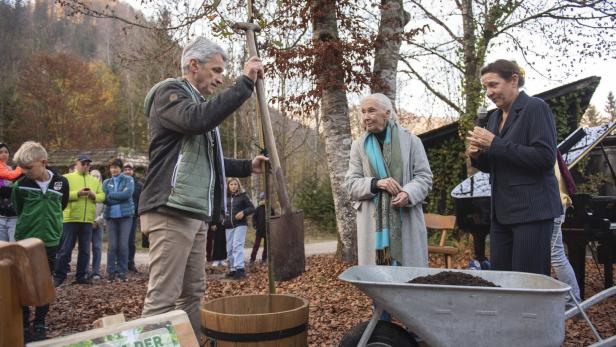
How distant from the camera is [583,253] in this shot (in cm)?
562

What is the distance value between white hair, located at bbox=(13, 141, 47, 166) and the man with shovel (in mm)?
2694

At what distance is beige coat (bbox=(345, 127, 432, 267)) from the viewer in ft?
12.2

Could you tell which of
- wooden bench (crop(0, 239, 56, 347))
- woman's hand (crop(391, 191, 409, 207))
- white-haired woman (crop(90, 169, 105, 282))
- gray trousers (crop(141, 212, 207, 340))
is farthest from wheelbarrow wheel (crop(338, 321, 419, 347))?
white-haired woman (crop(90, 169, 105, 282))

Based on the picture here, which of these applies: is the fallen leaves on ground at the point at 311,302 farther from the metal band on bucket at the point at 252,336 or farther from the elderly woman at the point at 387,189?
the elderly woman at the point at 387,189

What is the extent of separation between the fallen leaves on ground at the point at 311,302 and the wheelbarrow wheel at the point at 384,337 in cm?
41

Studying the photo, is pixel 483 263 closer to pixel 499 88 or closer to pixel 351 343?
pixel 499 88

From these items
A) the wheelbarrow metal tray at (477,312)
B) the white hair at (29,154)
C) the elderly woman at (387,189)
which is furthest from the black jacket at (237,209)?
the wheelbarrow metal tray at (477,312)

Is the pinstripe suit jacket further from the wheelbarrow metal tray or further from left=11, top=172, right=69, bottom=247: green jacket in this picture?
left=11, top=172, right=69, bottom=247: green jacket

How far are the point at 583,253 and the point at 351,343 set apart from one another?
3.77 m

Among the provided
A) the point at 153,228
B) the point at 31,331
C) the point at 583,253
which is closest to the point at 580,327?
the point at 583,253

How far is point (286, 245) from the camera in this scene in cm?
315

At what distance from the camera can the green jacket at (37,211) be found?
5.21m

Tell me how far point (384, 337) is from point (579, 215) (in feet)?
11.6

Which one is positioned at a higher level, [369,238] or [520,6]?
[520,6]
